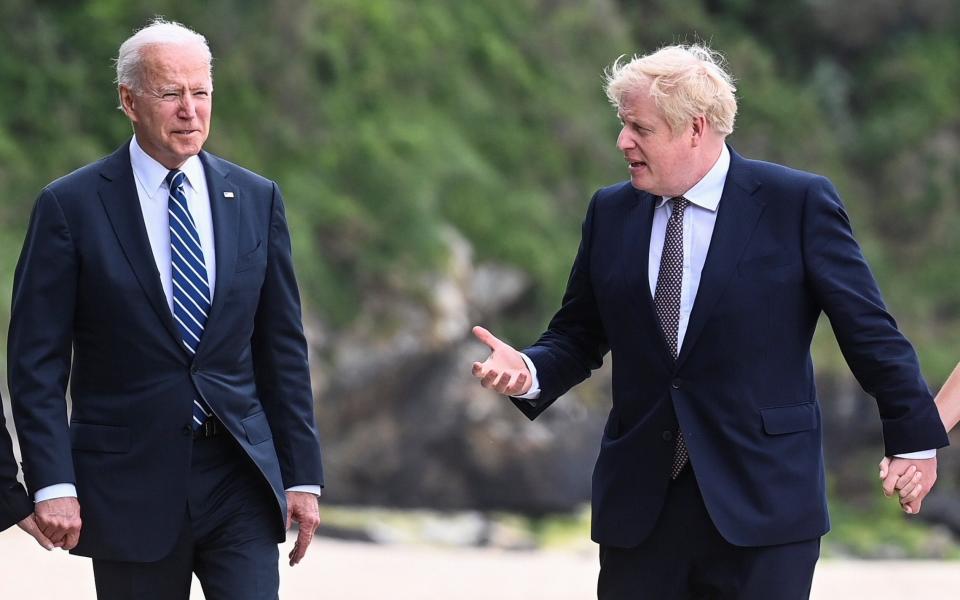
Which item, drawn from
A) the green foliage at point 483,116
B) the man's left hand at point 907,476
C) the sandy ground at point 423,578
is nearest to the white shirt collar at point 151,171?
the man's left hand at point 907,476

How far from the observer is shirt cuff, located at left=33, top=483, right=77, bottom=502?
366 centimetres

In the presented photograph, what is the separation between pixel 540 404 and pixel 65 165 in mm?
9166

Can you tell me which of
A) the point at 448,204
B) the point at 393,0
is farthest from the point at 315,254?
the point at 393,0

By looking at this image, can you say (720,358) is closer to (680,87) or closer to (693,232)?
(693,232)

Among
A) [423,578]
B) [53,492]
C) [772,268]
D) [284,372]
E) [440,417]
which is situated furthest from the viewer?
[440,417]

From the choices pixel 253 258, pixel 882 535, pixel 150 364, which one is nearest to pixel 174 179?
pixel 253 258

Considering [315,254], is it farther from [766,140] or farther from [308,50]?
[766,140]

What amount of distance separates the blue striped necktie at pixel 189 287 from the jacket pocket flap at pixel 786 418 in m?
1.36

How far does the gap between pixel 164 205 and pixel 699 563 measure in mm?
1589

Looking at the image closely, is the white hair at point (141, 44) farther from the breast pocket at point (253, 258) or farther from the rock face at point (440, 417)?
the rock face at point (440, 417)

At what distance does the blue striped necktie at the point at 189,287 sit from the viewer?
3807 mm

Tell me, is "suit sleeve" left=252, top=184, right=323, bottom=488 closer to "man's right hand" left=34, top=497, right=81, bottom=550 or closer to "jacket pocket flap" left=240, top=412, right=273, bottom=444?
"jacket pocket flap" left=240, top=412, right=273, bottom=444

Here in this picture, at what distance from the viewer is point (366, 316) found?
13.4 metres

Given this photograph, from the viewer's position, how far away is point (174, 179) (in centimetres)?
388
